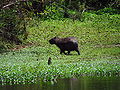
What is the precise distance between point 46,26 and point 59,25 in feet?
3.38

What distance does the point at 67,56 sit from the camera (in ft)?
79.2

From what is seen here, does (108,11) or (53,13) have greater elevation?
(108,11)

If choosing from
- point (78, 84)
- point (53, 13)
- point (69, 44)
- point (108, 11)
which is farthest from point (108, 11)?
point (78, 84)

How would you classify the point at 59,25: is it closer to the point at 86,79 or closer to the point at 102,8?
the point at 102,8

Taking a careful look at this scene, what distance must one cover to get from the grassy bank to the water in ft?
2.91

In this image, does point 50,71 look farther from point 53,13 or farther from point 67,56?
point 53,13

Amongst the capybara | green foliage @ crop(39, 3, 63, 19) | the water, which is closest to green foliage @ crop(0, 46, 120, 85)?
the water

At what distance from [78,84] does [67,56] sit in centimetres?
916

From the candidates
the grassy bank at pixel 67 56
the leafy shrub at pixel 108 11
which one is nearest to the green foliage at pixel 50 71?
the grassy bank at pixel 67 56

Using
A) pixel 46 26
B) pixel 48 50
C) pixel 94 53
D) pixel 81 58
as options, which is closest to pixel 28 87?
pixel 81 58

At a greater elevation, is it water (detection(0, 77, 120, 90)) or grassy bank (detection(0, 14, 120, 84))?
grassy bank (detection(0, 14, 120, 84))

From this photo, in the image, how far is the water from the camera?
14.1m

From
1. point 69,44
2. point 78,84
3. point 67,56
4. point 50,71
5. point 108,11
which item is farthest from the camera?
point 108,11

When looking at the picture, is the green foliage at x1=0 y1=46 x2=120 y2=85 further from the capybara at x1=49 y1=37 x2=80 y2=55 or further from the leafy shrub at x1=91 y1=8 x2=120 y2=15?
the leafy shrub at x1=91 y1=8 x2=120 y2=15
